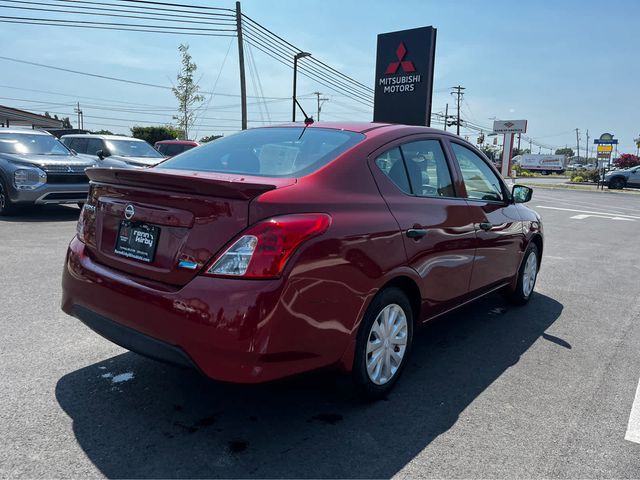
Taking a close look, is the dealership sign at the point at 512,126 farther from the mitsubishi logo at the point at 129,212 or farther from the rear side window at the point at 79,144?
the mitsubishi logo at the point at 129,212

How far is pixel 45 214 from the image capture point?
10867mm

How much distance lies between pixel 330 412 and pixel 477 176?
8.20ft

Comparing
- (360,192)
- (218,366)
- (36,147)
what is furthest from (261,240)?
(36,147)

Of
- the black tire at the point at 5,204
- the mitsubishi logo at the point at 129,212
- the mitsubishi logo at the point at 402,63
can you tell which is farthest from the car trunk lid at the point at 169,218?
the mitsubishi logo at the point at 402,63

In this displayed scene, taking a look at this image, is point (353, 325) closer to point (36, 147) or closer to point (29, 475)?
point (29, 475)

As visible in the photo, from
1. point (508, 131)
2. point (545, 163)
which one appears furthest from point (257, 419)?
Answer: point (545, 163)

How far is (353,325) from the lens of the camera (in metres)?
2.89

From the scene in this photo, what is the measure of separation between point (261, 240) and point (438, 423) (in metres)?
1.50

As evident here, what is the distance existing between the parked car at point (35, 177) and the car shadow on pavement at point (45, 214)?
0.94 feet

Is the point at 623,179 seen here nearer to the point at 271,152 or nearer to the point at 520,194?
the point at 520,194

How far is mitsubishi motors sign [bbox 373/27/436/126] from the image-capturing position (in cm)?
1817

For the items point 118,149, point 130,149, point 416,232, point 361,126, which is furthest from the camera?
point 130,149

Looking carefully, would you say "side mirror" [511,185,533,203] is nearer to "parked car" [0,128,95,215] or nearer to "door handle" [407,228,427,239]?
"door handle" [407,228,427,239]

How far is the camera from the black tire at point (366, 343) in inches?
117
